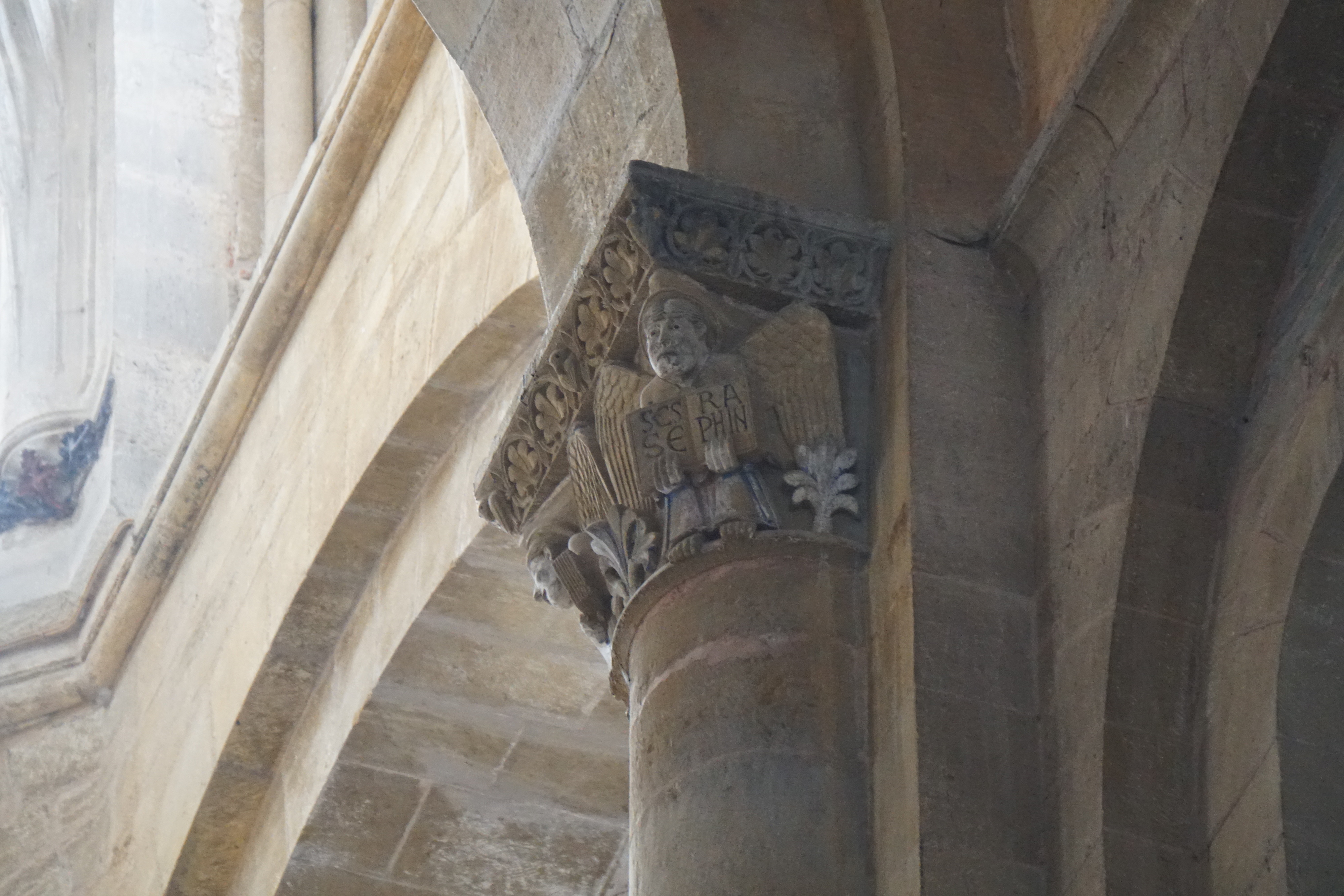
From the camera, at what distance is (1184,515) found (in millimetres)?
3143

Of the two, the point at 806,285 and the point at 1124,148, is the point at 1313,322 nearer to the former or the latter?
the point at 1124,148

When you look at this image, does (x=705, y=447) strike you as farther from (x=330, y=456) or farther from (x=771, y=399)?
(x=330, y=456)

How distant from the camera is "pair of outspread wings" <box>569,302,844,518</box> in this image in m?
3.53

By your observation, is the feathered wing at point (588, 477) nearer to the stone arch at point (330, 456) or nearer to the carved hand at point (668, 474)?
the carved hand at point (668, 474)

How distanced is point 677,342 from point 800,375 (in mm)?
196

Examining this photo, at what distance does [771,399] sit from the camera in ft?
11.6

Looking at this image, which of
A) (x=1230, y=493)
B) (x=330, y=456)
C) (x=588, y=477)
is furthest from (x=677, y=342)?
(x=330, y=456)

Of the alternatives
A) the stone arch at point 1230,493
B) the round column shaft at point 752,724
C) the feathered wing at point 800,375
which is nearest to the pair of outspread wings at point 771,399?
the feathered wing at point 800,375

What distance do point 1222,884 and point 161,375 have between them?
6.71 metres

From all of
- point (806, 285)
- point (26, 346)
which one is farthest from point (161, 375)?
point (806, 285)

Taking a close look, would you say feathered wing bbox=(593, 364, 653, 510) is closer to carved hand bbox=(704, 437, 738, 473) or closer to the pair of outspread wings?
the pair of outspread wings

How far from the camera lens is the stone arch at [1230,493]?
2965 millimetres

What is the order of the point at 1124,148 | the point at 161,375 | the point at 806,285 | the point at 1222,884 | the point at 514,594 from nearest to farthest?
the point at 1222,884 < the point at 1124,148 < the point at 806,285 < the point at 514,594 < the point at 161,375

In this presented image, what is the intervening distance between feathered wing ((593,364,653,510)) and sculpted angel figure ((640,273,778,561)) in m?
0.04
